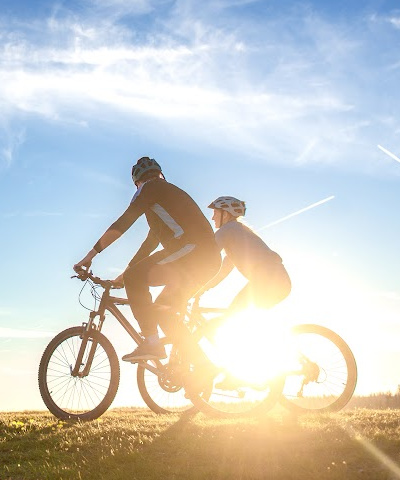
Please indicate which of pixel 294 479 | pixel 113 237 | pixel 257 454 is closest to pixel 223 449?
pixel 257 454

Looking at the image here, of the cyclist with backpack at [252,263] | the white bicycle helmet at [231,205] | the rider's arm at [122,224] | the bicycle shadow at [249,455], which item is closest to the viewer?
the bicycle shadow at [249,455]

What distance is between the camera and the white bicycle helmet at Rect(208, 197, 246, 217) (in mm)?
10102

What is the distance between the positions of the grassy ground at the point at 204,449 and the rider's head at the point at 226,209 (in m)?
3.35

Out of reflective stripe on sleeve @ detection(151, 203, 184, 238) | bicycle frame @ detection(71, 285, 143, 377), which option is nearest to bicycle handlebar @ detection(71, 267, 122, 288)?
bicycle frame @ detection(71, 285, 143, 377)

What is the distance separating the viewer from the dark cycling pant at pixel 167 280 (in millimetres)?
9258

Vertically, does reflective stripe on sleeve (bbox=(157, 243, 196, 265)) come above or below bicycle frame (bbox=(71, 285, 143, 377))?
above

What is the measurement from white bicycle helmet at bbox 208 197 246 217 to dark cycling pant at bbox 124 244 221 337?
2.91ft

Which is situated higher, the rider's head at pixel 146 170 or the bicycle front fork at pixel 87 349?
the rider's head at pixel 146 170

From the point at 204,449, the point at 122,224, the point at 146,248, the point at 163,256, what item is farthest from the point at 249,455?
the point at 146,248

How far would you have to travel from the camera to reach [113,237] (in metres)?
9.18

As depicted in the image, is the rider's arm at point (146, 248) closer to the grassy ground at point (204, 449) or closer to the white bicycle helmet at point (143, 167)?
the white bicycle helmet at point (143, 167)

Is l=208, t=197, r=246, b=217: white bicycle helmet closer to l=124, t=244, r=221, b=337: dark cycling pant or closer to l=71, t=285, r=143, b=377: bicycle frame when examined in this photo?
l=124, t=244, r=221, b=337: dark cycling pant

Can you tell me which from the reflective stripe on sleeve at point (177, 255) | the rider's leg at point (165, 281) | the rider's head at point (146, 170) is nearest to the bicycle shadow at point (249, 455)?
the rider's leg at point (165, 281)

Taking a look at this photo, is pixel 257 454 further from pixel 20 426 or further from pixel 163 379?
pixel 20 426
